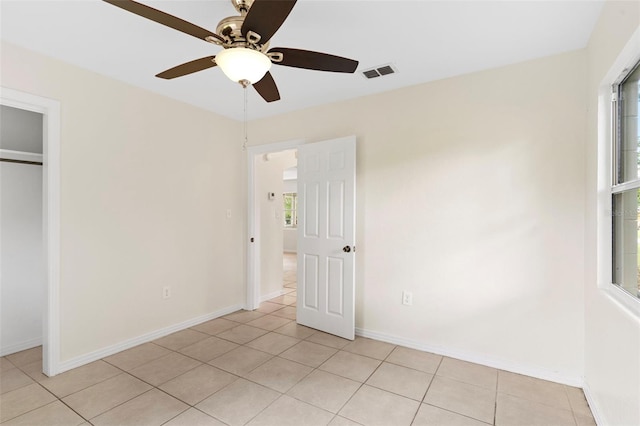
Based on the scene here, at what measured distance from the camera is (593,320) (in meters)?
2.04

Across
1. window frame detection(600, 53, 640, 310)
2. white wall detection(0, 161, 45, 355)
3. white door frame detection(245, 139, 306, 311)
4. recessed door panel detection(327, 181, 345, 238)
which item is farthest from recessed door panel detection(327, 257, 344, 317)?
white wall detection(0, 161, 45, 355)

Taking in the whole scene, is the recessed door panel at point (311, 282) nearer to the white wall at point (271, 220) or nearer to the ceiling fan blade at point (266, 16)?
the white wall at point (271, 220)

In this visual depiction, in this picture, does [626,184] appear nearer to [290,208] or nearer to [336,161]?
[336,161]

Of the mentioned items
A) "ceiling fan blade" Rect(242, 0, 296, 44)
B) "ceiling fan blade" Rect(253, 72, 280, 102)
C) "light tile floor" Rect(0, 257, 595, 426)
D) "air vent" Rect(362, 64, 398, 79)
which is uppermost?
"air vent" Rect(362, 64, 398, 79)

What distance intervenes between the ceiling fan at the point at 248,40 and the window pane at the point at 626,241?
1.69 meters

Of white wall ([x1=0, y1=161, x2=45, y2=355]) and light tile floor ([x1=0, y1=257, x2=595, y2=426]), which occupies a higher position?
white wall ([x1=0, y1=161, x2=45, y2=355])

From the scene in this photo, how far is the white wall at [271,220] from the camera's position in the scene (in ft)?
14.6

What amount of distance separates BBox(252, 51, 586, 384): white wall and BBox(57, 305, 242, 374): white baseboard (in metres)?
1.81

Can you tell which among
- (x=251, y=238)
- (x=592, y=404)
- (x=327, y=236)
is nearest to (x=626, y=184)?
(x=592, y=404)

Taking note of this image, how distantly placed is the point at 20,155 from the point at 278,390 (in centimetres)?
308

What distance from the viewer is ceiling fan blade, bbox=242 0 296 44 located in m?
1.23

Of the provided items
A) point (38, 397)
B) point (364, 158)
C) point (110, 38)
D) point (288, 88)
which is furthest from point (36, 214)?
point (364, 158)

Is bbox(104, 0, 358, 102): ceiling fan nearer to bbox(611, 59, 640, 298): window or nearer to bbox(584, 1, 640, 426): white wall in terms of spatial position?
bbox(584, 1, 640, 426): white wall

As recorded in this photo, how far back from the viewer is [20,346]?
286cm
